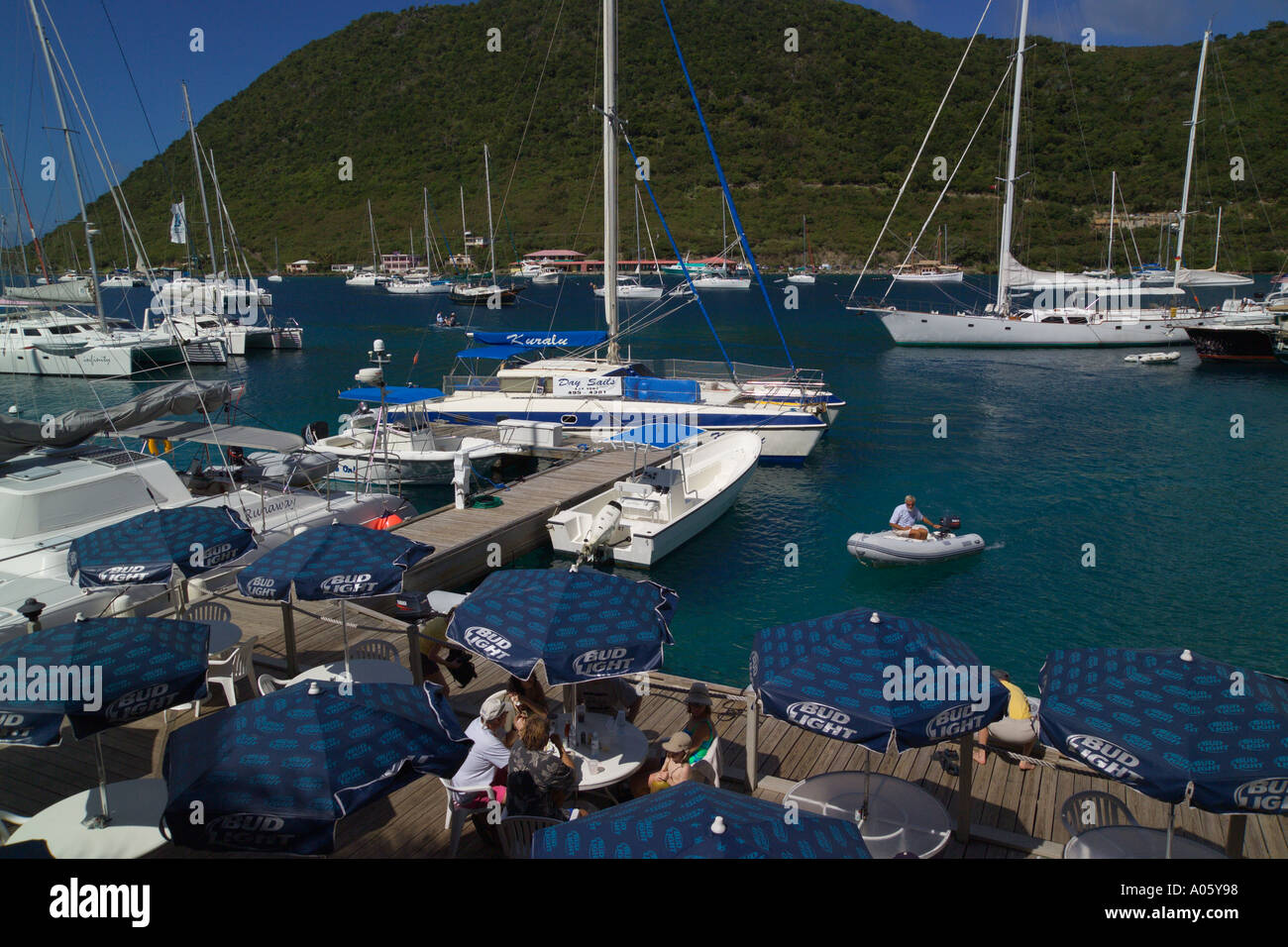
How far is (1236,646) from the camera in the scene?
14.9m

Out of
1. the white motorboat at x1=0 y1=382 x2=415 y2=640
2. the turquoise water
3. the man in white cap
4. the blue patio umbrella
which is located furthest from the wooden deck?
the turquoise water

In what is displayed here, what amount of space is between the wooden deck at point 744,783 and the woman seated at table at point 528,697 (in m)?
1.16

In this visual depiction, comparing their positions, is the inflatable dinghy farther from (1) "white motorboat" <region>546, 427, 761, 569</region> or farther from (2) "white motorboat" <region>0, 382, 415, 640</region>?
(2) "white motorboat" <region>0, 382, 415, 640</region>

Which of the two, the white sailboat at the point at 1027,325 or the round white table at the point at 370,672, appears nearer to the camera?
the round white table at the point at 370,672

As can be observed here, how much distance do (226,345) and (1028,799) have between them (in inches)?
2105

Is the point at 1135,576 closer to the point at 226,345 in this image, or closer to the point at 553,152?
the point at 226,345

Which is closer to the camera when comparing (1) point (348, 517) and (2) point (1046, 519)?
(1) point (348, 517)

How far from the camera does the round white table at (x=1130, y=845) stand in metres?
6.18

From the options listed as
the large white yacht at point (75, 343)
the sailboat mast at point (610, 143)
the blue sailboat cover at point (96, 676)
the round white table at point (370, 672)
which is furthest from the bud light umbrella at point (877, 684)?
the large white yacht at point (75, 343)

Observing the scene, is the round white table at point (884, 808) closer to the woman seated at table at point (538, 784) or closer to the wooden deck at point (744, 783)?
the wooden deck at point (744, 783)
